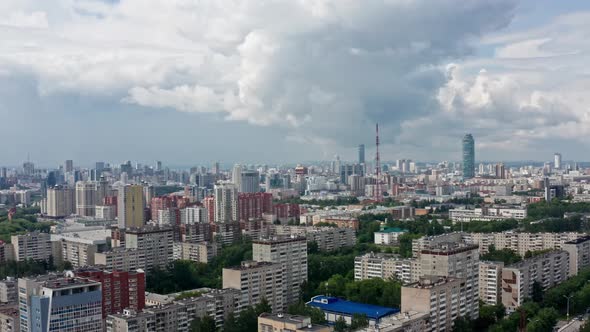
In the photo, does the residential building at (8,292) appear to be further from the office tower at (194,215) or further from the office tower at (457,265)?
the office tower at (194,215)

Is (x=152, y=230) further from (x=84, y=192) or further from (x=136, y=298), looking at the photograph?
(x=84, y=192)

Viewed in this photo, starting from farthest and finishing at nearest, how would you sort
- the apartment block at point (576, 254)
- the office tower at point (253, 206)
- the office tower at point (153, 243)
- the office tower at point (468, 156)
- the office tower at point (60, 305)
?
the office tower at point (468, 156)
the office tower at point (253, 206)
the office tower at point (153, 243)
the apartment block at point (576, 254)
the office tower at point (60, 305)

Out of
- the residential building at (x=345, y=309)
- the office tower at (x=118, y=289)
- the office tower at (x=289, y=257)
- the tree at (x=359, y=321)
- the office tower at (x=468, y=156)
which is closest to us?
the tree at (x=359, y=321)

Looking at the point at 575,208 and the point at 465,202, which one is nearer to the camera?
the point at 575,208

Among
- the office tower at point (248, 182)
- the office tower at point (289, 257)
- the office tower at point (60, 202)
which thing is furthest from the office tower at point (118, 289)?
the office tower at point (248, 182)

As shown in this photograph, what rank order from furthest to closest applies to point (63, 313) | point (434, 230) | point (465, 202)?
point (465, 202)
point (434, 230)
point (63, 313)

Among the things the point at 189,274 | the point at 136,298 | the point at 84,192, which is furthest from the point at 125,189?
the point at 136,298
